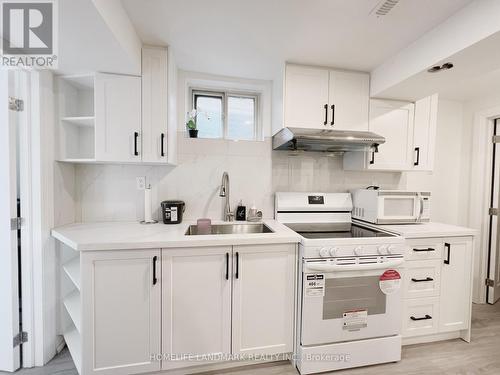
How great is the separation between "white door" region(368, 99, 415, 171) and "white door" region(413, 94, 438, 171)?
0.06 meters

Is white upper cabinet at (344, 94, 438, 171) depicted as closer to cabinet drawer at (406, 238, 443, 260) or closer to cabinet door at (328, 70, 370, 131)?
cabinet door at (328, 70, 370, 131)

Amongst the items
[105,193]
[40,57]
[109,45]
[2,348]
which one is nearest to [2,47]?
[40,57]

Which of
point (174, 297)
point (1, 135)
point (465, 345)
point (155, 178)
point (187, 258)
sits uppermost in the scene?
point (1, 135)

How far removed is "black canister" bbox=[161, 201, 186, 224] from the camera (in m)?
2.01

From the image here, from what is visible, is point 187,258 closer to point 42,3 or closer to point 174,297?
point 174,297

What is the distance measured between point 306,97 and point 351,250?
1.34m

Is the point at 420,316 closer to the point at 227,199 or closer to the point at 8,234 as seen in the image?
the point at 227,199

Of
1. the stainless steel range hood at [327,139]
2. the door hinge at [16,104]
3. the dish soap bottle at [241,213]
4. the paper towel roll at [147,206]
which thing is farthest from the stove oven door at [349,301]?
the door hinge at [16,104]

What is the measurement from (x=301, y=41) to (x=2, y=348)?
10.0 ft

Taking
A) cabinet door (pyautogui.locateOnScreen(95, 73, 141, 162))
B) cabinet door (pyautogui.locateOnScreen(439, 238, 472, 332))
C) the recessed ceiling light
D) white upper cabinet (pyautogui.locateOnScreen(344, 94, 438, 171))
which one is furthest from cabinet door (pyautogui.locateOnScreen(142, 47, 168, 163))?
cabinet door (pyautogui.locateOnScreen(439, 238, 472, 332))

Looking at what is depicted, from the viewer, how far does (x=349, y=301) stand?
1.67 m

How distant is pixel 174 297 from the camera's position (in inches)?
61.0

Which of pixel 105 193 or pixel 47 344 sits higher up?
pixel 105 193

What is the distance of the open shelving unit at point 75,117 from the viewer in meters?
1.82
